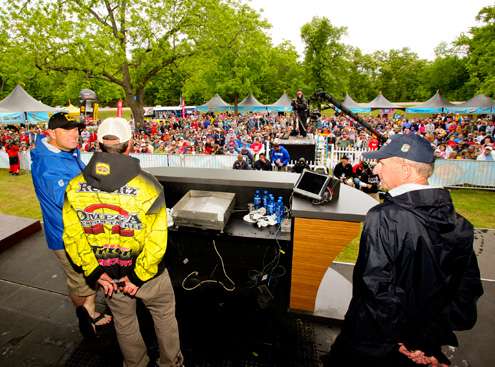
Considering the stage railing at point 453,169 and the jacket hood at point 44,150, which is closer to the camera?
the jacket hood at point 44,150

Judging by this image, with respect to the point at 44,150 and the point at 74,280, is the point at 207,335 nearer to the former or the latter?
the point at 74,280

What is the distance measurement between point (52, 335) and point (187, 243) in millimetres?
2078

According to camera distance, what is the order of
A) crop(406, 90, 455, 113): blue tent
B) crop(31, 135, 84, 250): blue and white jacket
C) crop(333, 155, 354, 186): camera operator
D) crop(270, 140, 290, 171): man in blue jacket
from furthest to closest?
crop(406, 90, 455, 113): blue tent, crop(270, 140, 290, 171): man in blue jacket, crop(333, 155, 354, 186): camera operator, crop(31, 135, 84, 250): blue and white jacket

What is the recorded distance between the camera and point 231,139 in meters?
17.5

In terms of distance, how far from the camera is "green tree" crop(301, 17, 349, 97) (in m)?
42.7

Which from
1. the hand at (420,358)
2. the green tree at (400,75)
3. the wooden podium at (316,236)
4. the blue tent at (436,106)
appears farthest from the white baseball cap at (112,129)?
the green tree at (400,75)

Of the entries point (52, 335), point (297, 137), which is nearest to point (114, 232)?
point (52, 335)

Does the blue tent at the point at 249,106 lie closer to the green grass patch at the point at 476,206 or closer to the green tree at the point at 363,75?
the green grass patch at the point at 476,206

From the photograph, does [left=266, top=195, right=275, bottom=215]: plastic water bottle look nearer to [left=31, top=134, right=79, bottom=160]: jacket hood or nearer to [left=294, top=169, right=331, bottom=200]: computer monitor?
[left=294, top=169, right=331, bottom=200]: computer monitor

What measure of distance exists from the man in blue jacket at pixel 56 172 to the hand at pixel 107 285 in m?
0.89

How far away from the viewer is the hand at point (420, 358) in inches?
71.8

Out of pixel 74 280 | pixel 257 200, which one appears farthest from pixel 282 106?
pixel 74 280

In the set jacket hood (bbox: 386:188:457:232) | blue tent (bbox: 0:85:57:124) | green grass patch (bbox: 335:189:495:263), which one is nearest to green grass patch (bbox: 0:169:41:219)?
blue tent (bbox: 0:85:57:124)

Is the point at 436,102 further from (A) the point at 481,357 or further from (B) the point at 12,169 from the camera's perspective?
(B) the point at 12,169
